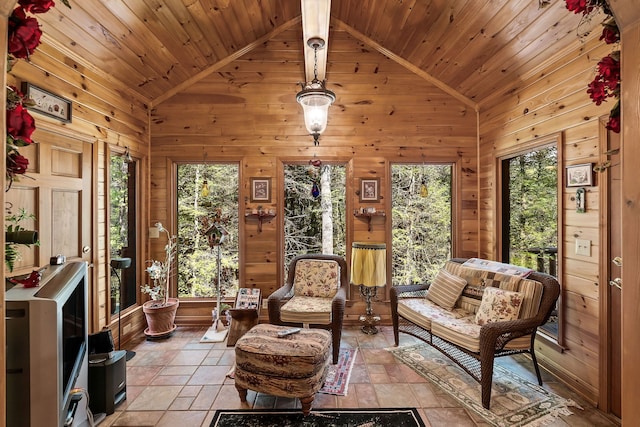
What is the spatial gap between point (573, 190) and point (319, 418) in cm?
274

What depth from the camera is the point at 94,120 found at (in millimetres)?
2988

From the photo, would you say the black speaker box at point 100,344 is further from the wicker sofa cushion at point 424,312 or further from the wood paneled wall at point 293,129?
the wicker sofa cushion at point 424,312

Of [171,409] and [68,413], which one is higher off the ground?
[68,413]

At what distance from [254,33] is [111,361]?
144 inches

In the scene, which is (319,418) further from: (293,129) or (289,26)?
(289,26)

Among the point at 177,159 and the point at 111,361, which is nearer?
the point at 111,361

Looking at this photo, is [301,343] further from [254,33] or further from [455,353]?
[254,33]

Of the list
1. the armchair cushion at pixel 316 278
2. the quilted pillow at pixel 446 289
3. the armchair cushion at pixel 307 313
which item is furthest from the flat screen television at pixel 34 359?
the quilted pillow at pixel 446 289


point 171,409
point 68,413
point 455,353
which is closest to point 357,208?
point 455,353

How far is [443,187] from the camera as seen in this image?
13.7ft

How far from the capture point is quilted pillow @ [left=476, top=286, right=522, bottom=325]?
257cm

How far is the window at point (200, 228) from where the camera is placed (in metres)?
4.08

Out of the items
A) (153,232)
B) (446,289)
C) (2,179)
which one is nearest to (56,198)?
(153,232)

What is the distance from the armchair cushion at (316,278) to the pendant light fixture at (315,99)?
153 cm
